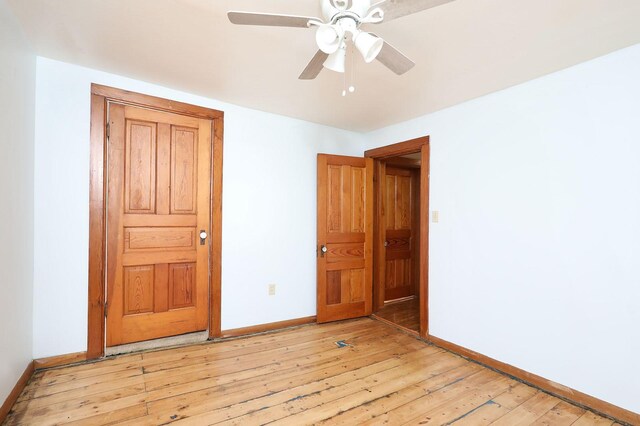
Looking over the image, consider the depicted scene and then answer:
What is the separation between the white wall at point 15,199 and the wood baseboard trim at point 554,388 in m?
3.39

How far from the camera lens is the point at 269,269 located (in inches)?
130

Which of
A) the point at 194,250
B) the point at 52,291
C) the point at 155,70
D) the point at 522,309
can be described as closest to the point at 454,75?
the point at 522,309

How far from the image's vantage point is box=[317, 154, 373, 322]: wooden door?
3527 millimetres

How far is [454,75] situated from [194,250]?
2.77 m

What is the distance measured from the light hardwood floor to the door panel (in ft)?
5.74

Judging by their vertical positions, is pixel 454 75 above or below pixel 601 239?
above

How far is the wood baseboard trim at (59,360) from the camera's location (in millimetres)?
2250

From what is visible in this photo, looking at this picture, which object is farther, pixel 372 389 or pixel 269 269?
pixel 269 269

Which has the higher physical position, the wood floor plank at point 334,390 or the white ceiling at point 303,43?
the white ceiling at point 303,43

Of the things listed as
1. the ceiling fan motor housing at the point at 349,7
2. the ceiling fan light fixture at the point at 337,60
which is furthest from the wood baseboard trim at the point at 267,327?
the ceiling fan motor housing at the point at 349,7

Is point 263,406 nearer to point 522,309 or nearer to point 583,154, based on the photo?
point 522,309

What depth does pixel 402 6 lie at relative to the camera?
4.09ft

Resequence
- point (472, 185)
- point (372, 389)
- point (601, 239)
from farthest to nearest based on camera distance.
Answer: point (472, 185)
point (372, 389)
point (601, 239)

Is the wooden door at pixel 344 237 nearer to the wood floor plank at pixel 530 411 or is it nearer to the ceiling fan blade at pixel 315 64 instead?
the ceiling fan blade at pixel 315 64
